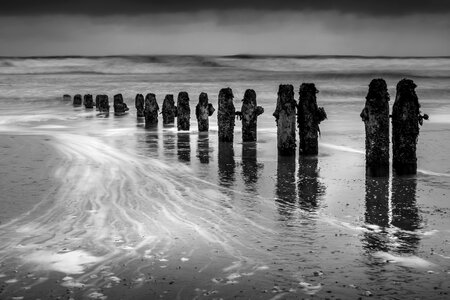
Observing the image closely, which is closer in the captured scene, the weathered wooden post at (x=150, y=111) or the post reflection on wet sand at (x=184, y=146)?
the post reflection on wet sand at (x=184, y=146)

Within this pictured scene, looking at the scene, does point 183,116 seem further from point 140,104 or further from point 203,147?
point 140,104

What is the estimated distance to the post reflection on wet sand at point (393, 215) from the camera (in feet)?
20.0

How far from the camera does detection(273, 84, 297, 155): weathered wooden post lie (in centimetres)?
1262

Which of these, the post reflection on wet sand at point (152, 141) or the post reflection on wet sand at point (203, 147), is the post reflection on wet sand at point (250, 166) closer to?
the post reflection on wet sand at point (203, 147)

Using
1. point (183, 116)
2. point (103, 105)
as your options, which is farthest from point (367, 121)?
point (103, 105)

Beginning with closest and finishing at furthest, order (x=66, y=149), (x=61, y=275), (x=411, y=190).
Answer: (x=61, y=275) < (x=411, y=190) < (x=66, y=149)

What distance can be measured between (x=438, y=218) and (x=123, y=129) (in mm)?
14821

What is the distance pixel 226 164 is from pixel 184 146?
332 cm

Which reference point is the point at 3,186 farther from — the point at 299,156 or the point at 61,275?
the point at 299,156

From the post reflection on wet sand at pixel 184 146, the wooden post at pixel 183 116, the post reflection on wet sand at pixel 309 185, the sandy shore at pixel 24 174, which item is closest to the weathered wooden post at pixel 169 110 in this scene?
the wooden post at pixel 183 116

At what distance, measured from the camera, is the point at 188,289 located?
4883mm

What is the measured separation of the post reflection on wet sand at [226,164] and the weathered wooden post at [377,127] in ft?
7.36

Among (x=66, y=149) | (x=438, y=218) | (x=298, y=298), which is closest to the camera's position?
(x=298, y=298)

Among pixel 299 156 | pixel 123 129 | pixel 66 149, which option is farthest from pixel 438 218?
pixel 123 129
